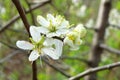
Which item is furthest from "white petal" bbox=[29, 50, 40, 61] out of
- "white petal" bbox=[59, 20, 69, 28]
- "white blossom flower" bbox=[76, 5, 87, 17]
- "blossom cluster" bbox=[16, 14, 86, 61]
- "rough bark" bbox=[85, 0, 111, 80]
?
"white blossom flower" bbox=[76, 5, 87, 17]

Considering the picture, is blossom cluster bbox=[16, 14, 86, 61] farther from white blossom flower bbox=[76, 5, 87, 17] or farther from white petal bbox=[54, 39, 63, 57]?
white blossom flower bbox=[76, 5, 87, 17]

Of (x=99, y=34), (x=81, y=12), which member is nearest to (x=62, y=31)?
(x=99, y=34)

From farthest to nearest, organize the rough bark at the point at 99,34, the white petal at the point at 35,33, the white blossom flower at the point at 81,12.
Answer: the white blossom flower at the point at 81,12
the rough bark at the point at 99,34
the white petal at the point at 35,33

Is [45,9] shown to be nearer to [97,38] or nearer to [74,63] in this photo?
[74,63]

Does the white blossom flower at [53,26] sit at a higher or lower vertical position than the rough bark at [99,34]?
higher

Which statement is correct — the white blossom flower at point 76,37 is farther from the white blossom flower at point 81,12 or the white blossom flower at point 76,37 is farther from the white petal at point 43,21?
the white blossom flower at point 81,12

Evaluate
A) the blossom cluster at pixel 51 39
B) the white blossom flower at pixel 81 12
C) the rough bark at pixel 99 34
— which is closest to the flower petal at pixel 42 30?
the blossom cluster at pixel 51 39

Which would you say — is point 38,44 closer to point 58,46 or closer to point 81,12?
point 58,46

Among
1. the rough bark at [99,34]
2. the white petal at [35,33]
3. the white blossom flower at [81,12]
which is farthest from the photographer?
the white blossom flower at [81,12]

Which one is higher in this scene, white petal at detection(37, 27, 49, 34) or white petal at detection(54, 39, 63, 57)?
white petal at detection(37, 27, 49, 34)

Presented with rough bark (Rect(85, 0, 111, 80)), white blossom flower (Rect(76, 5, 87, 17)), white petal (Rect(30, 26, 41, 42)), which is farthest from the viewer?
white blossom flower (Rect(76, 5, 87, 17))
